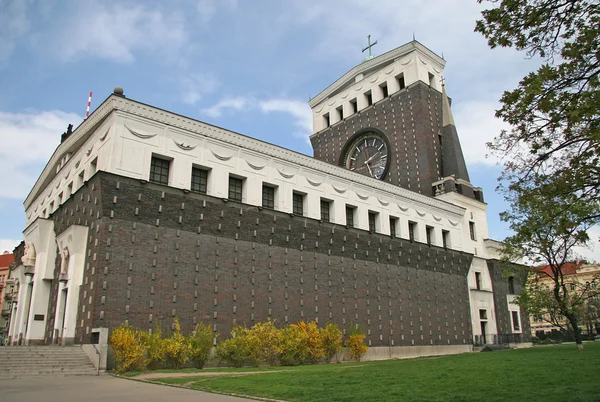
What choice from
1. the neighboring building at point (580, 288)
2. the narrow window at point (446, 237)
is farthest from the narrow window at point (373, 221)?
the neighboring building at point (580, 288)

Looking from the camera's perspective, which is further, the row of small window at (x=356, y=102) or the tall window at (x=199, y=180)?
the row of small window at (x=356, y=102)

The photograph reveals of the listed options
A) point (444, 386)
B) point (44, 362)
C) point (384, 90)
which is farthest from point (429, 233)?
point (44, 362)

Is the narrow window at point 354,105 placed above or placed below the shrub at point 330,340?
above

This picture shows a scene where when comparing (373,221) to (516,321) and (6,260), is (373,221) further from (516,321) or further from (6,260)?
(6,260)

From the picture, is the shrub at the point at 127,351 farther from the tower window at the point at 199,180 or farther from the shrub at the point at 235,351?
the tower window at the point at 199,180

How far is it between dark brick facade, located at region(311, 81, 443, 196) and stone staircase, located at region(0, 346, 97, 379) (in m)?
34.9

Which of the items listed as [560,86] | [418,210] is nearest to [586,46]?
[560,86]

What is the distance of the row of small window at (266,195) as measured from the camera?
85.4 ft

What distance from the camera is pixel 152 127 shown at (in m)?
25.7

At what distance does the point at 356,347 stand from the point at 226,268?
1056cm

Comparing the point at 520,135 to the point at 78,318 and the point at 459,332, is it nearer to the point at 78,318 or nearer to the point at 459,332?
the point at 78,318

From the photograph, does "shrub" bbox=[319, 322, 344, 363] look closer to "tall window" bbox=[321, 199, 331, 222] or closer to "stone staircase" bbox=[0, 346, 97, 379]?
"tall window" bbox=[321, 199, 331, 222]

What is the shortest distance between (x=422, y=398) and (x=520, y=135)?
6110mm

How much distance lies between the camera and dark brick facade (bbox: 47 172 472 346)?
22.7 meters
